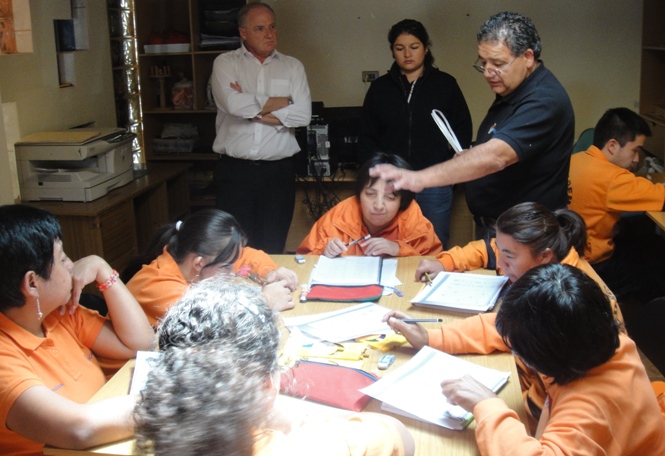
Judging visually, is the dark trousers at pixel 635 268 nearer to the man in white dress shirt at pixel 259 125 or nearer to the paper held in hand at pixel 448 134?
the paper held in hand at pixel 448 134

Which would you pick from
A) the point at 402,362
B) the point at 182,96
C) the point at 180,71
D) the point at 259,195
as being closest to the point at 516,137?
the point at 402,362

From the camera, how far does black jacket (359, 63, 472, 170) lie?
12.1 ft

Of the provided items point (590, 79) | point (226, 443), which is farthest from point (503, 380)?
point (590, 79)

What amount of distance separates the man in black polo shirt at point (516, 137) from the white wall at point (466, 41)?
89.2 inches

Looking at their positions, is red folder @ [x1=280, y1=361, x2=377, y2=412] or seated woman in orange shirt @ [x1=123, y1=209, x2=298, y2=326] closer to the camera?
red folder @ [x1=280, y1=361, x2=377, y2=412]

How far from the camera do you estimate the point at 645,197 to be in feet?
10.8

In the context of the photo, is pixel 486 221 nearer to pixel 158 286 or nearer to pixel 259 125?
pixel 158 286

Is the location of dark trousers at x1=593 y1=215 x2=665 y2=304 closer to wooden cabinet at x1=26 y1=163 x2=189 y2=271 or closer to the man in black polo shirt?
the man in black polo shirt

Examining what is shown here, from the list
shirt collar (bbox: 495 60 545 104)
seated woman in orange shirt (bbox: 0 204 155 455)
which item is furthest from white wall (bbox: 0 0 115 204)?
shirt collar (bbox: 495 60 545 104)

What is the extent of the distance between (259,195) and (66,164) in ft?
3.41

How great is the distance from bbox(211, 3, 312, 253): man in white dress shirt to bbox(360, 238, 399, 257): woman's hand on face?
1262 millimetres

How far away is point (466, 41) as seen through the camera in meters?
4.82

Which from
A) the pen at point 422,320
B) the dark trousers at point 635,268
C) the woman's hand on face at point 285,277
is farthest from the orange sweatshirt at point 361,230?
the dark trousers at point 635,268

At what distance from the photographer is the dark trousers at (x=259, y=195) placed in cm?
387
